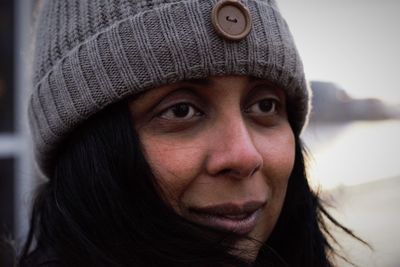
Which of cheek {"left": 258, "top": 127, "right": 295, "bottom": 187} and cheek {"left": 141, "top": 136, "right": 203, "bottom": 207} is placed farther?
cheek {"left": 258, "top": 127, "right": 295, "bottom": 187}

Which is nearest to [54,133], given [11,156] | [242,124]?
[242,124]

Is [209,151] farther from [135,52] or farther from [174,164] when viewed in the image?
[135,52]

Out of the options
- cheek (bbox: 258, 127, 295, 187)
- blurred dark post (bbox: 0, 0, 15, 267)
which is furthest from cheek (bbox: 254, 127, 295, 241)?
blurred dark post (bbox: 0, 0, 15, 267)

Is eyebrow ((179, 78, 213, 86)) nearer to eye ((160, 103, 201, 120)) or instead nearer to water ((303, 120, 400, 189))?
eye ((160, 103, 201, 120))

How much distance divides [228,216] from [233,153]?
151 mm

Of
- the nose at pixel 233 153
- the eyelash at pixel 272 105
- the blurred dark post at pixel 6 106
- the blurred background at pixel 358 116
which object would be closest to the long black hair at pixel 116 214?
the nose at pixel 233 153

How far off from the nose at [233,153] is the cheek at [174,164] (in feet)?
0.10

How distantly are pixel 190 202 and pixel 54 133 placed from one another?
355 millimetres

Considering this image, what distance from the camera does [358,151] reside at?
218 centimetres

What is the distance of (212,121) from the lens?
1.10 meters

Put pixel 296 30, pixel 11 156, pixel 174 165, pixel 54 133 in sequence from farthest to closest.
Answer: pixel 11 156
pixel 296 30
pixel 54 133
pixel 174 165

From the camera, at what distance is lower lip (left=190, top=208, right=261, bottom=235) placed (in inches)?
42.6

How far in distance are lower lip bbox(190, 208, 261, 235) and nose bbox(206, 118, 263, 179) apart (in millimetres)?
98

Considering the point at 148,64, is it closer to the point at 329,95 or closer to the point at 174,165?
the point at 174,165
